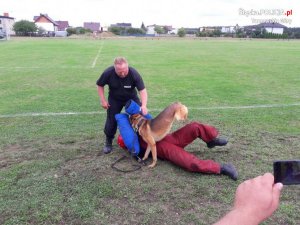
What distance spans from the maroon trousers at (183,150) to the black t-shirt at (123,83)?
888 mm

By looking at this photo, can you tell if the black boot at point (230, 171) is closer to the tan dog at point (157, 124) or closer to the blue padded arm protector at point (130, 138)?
the tan dog at point (157, 124)

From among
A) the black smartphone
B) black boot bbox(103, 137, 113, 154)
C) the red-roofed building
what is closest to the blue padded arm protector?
black boot bbox(103, 137, 113, 154)

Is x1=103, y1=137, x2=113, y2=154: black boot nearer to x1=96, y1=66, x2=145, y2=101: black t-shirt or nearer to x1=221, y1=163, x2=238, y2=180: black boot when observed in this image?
x1=96, y1=66, x2=145, y2=101: black t-shirt

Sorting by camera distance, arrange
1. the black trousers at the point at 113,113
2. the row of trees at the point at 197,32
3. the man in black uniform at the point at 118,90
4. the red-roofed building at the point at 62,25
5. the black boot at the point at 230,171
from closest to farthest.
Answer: the black boot at the point at 230,171 < the man in black uniform at the point at 118,90 < the black trousers at the point at 113,113 < the row of trees at the point at 197,32 < the red-roofed building at the point at 62,25

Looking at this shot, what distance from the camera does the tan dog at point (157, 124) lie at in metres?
4.57

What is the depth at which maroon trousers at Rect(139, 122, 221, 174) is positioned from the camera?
4.54 m

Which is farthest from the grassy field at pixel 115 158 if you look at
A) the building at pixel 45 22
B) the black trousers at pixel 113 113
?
the building at pixel 45 22

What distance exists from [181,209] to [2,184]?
2342mm

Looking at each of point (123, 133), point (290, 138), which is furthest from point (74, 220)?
point (290, 138)

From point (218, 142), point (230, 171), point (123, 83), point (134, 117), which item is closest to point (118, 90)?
point (123, 83)

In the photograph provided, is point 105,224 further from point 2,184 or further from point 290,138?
point 290,138

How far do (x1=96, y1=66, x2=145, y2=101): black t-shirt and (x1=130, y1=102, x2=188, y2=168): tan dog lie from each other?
70cm

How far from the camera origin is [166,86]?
11.9 m

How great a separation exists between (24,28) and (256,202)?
96.9 m
